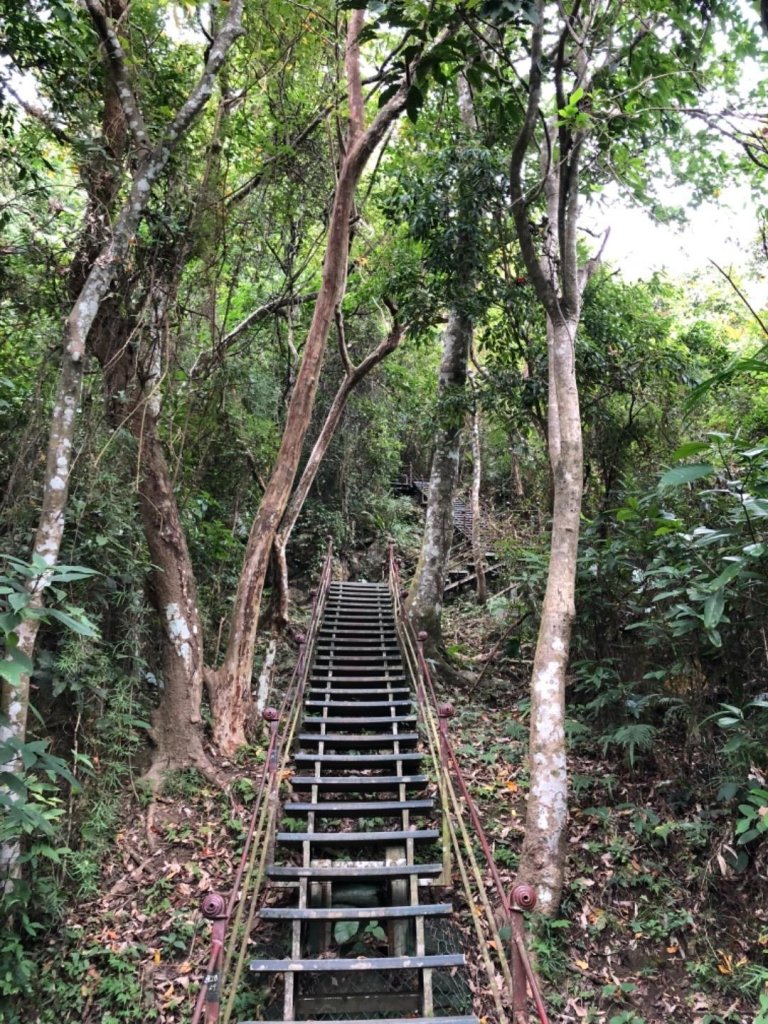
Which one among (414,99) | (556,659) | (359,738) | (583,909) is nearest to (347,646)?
(359,738)

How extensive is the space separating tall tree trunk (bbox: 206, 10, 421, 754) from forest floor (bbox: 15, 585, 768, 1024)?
87 centimetres

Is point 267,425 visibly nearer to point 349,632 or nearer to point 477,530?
point 349,632

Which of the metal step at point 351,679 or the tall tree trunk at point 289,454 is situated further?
the metal step at point 351,679

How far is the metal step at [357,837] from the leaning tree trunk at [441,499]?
13.0 feet

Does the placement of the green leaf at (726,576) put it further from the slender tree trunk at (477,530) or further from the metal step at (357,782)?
the slender tree trunk at (477,530)

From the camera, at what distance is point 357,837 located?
430 cm

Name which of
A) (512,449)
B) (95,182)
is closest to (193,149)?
(95,182)

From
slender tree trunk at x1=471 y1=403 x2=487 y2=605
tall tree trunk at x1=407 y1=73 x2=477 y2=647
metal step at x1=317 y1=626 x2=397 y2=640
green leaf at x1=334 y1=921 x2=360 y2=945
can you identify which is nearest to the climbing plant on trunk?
green leaf at x1=334 y1=921 x2=360 y2=945

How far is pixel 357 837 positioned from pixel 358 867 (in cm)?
24

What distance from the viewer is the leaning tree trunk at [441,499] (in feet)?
27.3

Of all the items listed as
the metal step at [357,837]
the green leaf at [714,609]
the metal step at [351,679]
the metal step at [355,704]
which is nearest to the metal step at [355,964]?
the metal step at [357,837]

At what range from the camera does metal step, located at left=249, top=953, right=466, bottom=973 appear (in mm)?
3318

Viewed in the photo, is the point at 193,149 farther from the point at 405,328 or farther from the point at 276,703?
the point at 276,703

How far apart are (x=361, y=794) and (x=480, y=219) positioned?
5.90m
